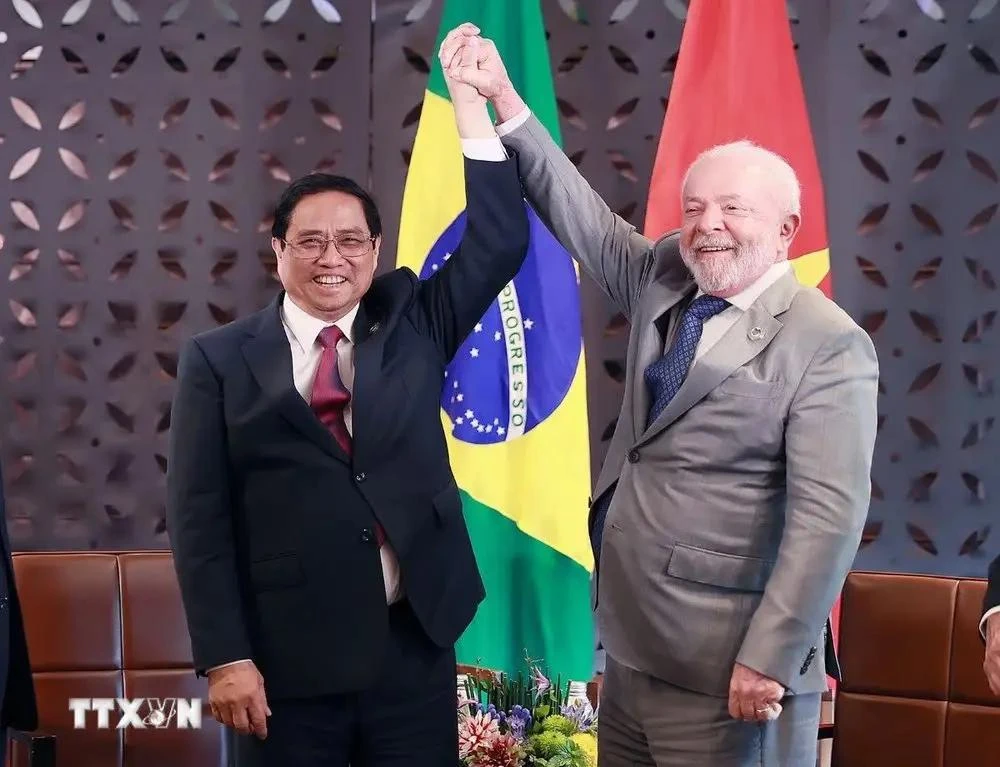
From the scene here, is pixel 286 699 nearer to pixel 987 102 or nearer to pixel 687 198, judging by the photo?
pixel 687 198

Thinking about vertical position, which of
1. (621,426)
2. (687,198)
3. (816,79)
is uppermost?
(816,79)

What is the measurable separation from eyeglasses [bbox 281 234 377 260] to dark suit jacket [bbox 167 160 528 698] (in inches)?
5.2

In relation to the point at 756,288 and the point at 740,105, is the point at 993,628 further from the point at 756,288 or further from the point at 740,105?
the point at 740,105

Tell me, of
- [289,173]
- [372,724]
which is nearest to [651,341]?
[372,724]

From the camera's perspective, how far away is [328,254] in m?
1.80

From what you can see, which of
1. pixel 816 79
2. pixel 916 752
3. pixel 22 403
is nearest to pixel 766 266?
pixel 916 752

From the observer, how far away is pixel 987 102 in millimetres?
3389

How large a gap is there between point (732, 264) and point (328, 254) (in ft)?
2.21

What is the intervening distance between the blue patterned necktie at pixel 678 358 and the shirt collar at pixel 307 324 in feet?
1.71

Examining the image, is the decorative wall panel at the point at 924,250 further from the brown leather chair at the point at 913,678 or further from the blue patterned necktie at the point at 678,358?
the blue patterned necktie at the point at 678,358

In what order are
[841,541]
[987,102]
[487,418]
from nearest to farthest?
[841,541], [487,418], [987,102]

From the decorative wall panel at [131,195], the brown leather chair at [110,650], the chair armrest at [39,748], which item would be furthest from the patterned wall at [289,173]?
the chair armrest at [39,748]

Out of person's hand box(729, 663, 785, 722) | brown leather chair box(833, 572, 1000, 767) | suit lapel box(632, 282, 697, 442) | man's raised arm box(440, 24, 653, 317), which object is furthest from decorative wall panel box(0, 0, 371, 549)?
person's hand box(729, 663, 785, 722)

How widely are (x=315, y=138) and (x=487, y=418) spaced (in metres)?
1.12
